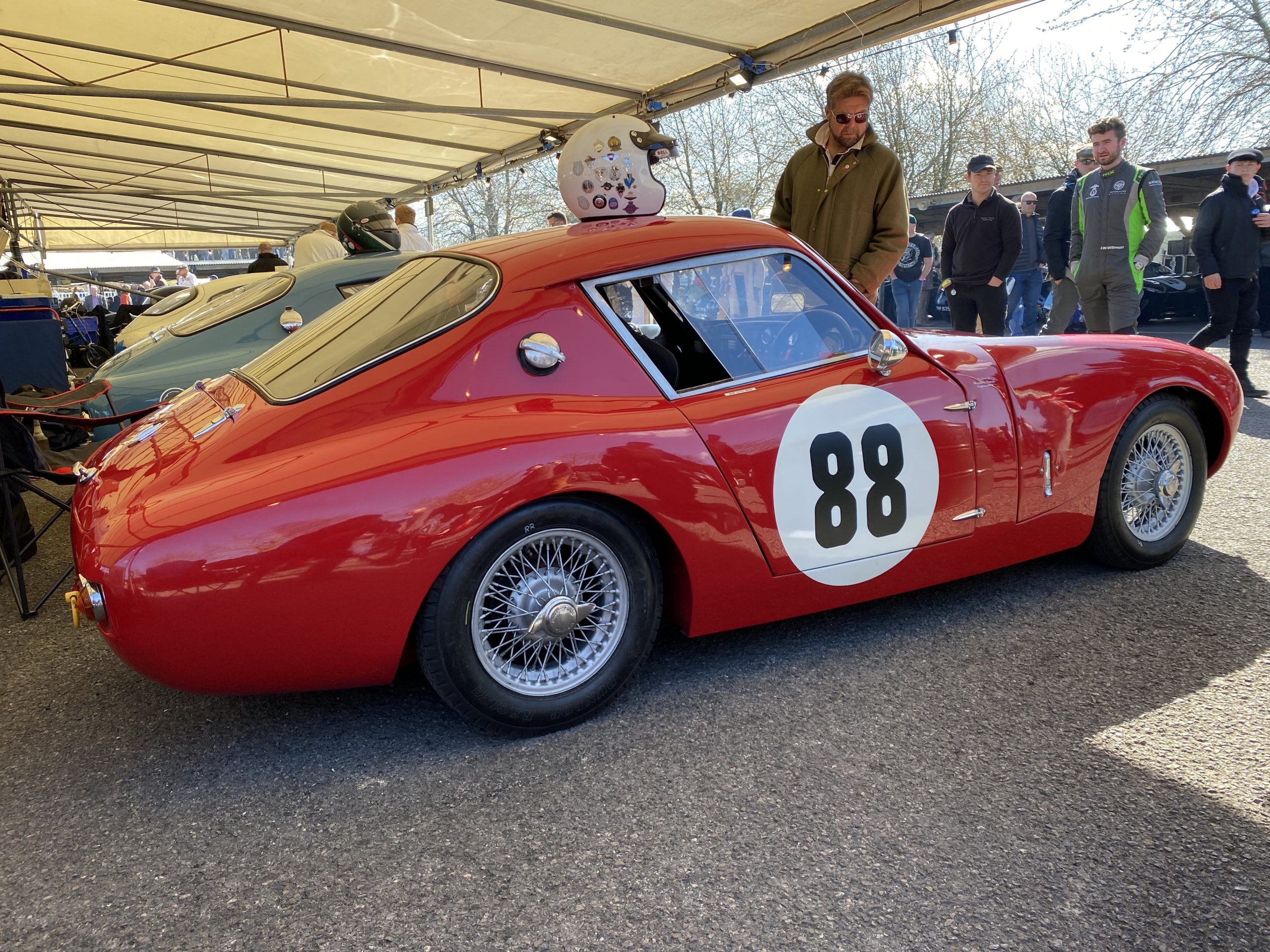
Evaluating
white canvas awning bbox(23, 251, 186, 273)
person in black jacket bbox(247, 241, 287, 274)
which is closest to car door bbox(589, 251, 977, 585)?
person in black jacket bbox(247, 241, 287, 274)

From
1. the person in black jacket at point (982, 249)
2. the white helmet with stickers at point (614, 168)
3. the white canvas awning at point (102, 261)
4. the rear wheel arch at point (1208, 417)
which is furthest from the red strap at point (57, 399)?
the white canvas awning at point (102, 261)

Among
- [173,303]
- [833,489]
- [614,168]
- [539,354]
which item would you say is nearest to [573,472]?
[539,354]

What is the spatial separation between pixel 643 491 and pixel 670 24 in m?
6.41

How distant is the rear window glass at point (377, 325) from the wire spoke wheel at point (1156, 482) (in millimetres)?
2374

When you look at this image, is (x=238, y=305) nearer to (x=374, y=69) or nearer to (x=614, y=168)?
(x=614, y=168)

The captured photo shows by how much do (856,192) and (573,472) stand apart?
95.8 inches

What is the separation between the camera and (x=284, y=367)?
2734mm

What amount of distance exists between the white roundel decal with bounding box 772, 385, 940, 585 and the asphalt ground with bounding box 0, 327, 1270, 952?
347 millimetres

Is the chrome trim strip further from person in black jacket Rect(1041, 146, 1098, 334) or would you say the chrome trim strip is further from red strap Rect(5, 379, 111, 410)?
person in black jacket Rect(1041, 146, 1098, 334)

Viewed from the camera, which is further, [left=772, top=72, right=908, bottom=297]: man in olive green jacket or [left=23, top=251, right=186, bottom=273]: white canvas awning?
[left=23, top=251, right=186, bottom=273]: white canvas awning

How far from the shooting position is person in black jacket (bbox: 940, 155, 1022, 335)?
6.54 metres

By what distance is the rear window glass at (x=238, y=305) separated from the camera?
5.63 m

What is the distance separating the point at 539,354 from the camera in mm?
2453

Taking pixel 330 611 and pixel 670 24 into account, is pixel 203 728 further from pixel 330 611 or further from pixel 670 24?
pixel 670 24
